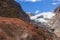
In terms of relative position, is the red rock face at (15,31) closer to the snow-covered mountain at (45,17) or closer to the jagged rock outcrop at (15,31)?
the jagged rock outcrop at (15,31)

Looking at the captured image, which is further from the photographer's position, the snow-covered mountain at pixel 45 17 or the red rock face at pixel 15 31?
the snow-covered mountain at pixel 45 17

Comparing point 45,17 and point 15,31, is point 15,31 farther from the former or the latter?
point 45,17

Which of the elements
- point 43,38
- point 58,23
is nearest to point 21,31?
point 43,38

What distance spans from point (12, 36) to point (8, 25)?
2.64 feet

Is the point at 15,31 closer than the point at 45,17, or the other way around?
the point at 15,31

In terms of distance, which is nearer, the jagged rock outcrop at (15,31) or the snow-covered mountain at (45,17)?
the jagged rock outcrop at (15,31)

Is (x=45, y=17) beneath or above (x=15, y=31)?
above

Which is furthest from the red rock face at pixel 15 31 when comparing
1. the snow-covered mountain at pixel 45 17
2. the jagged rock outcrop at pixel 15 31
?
the snow-covered mountain at pixel 45 17

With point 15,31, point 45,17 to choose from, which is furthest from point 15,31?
point 45,17

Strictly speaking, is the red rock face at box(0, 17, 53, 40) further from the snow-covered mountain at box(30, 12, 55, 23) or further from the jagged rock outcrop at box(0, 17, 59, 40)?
the snow-covered mountain at box(30, 12, 55, 23)

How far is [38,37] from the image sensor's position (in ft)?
50.5

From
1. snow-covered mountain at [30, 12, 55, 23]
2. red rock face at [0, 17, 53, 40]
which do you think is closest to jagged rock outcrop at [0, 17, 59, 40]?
red rock face at [0, 17, 53, 40]

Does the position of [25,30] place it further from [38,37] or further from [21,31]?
[38,37]

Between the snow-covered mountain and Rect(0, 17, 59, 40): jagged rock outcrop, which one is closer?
Rect(0, 17, 59, 40): jagged rock outcrop
